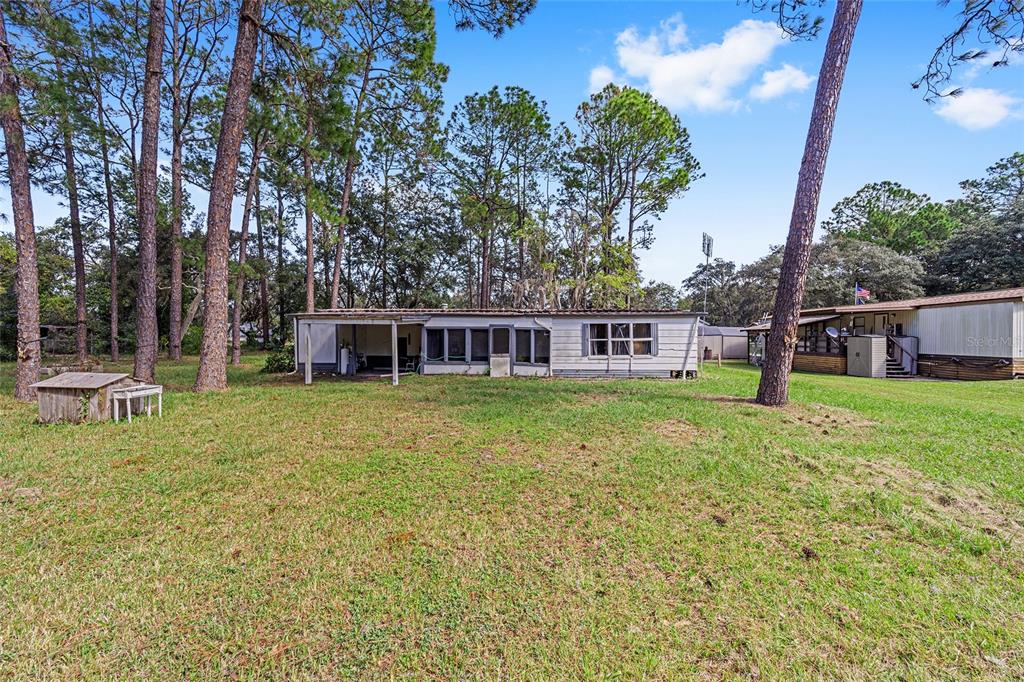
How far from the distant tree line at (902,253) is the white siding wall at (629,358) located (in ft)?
63.8

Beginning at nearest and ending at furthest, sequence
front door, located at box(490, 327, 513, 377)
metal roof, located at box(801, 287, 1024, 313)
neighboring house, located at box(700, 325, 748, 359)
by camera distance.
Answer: metal roof, located at box(801, 287, 1024, 313) < front door, located at box(490, 327, 513, 377) < neighboring house, located at box(700, 325, 748, 359)

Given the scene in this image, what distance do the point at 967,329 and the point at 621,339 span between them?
39.6 feet

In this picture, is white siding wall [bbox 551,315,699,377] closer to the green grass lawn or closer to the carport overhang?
the carport overhang

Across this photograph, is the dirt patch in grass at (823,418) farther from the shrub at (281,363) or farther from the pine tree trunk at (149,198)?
the shrub at (281,363)

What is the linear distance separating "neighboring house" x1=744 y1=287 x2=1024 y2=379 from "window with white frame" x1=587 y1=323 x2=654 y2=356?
9.27 metres

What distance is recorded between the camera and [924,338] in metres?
15.6

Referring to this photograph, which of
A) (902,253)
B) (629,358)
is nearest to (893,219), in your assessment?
(902,253)

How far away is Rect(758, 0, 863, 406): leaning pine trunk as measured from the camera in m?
7.22

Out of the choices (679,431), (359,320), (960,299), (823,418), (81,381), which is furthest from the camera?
(960,299)

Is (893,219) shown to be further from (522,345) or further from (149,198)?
(149,198)

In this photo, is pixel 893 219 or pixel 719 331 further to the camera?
pixel 893 219

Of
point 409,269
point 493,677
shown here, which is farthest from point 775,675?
point 409,269

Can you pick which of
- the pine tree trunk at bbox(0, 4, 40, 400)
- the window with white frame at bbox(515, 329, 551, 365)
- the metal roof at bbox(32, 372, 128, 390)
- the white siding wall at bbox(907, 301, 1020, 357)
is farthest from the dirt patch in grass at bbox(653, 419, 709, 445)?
the white siding wall at bbox(907, 301, 1020, 357)

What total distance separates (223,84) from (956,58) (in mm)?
21833
